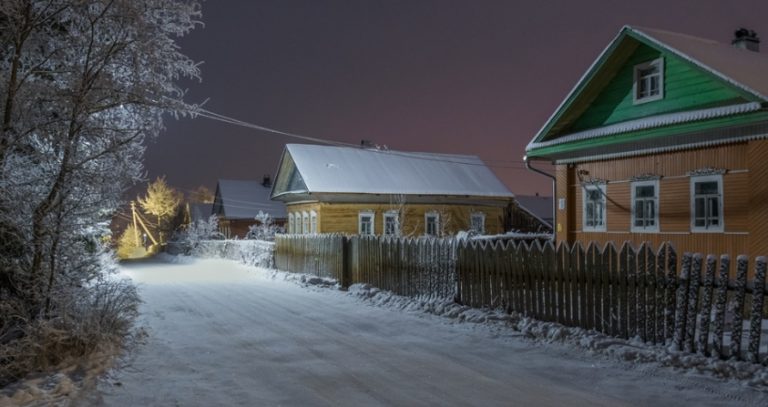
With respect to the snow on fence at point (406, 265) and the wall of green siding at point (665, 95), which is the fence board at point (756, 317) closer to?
the snow on fence at point (406, 265)

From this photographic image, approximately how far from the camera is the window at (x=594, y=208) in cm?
1698

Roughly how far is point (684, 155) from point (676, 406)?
10.0 m

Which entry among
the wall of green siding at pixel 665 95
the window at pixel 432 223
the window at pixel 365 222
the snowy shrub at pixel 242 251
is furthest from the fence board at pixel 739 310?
the window at pixel 432 223

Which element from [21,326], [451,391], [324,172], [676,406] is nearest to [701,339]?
[676,406]

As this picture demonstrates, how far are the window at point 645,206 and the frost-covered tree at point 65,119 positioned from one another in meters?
11.9

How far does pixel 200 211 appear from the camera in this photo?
216 ft

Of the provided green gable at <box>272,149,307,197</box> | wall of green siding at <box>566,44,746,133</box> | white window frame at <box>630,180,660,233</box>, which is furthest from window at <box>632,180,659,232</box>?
green gable at <box>272,149,307,197</box>

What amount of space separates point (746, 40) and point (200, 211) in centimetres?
5742

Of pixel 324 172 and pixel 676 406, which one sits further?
pixel 324 172

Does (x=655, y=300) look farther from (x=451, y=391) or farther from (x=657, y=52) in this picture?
(x=657, y=52)

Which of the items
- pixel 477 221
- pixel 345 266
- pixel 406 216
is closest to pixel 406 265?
pixel 345 266

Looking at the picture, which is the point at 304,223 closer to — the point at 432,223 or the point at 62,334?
the point at 432,223

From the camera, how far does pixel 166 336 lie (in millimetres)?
10367

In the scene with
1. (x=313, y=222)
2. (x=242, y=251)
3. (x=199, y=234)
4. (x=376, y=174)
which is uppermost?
(x=376, y=174)
